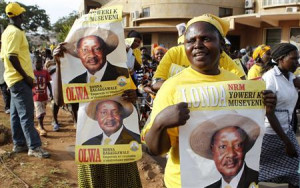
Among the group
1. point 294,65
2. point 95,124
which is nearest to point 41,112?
point 95,124

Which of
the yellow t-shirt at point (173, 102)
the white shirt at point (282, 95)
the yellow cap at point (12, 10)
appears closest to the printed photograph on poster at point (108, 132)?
the yellow t-shirt at point (173, 102)

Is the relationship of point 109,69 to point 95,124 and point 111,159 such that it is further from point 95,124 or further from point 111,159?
point 111,159

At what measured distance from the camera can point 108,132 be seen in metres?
2.36

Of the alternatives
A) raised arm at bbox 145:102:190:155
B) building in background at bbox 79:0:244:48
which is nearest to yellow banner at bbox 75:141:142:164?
raised arm at bbox 145:102:190:155

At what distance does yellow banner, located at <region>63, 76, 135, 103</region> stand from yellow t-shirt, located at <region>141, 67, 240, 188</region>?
746mm

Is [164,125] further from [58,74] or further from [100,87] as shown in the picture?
[58,74]

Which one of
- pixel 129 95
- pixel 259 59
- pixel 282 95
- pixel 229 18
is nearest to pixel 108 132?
Result: pixel 129 95

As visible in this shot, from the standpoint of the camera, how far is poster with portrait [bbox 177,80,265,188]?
1503 mm

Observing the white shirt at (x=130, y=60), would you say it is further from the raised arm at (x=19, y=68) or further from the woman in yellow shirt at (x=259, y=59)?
the woman in yellow shirt at (x=259, y=59)

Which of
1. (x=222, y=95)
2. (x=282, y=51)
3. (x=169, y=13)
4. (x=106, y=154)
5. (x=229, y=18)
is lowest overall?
(x=106, y=154)

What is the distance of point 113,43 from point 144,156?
2748mm

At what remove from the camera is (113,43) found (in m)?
2.31

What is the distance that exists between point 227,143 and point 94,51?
120 cm

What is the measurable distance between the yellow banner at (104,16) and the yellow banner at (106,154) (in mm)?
882
